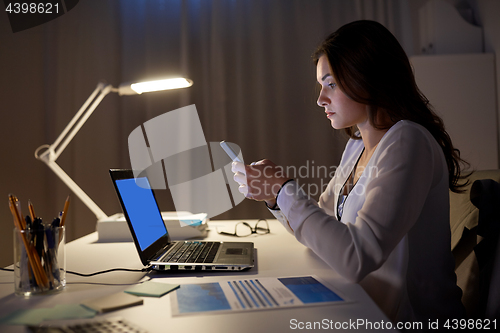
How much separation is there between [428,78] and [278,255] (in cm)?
145

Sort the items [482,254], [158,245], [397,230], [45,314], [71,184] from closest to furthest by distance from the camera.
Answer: [45,314] < [397,230] < [482,254] < [158,245] < [71,184]

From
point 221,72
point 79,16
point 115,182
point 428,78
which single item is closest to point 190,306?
point 115,182

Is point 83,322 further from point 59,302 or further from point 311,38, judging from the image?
point 311,38

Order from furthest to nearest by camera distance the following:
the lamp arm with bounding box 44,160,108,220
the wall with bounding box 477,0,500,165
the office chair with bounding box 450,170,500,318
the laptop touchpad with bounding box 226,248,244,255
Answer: the wall with bounding box 477,0,500,165
the lamp arm with bounding box 44,160,108,220
the laptop touchpad with bounding box 226,248,244,255
the office chair with bounding box 450,170,500,318

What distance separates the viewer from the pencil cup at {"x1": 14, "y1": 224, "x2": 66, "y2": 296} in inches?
25.0

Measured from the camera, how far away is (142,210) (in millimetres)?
954

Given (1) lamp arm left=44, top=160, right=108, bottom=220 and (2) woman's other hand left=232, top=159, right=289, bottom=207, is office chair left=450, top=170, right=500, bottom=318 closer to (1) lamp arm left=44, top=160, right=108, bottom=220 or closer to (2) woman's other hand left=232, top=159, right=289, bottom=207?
(2) woman's other hand left=232, top=159, right=289, bottom=207

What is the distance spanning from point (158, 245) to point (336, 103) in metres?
Answer: 0.58

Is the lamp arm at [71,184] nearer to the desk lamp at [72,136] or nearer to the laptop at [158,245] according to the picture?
the desk lamp at [72,136]

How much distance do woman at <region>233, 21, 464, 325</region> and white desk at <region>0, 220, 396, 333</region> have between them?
98 millimetres

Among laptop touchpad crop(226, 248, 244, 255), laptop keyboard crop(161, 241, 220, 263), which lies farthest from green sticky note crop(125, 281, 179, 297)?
laptop touchpad crop(226, 248, 244, 255)

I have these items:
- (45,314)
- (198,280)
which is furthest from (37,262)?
(198,280)

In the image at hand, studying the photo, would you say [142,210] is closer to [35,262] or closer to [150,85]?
[35,262]

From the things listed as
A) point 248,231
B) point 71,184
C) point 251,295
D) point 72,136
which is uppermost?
point 72,136
